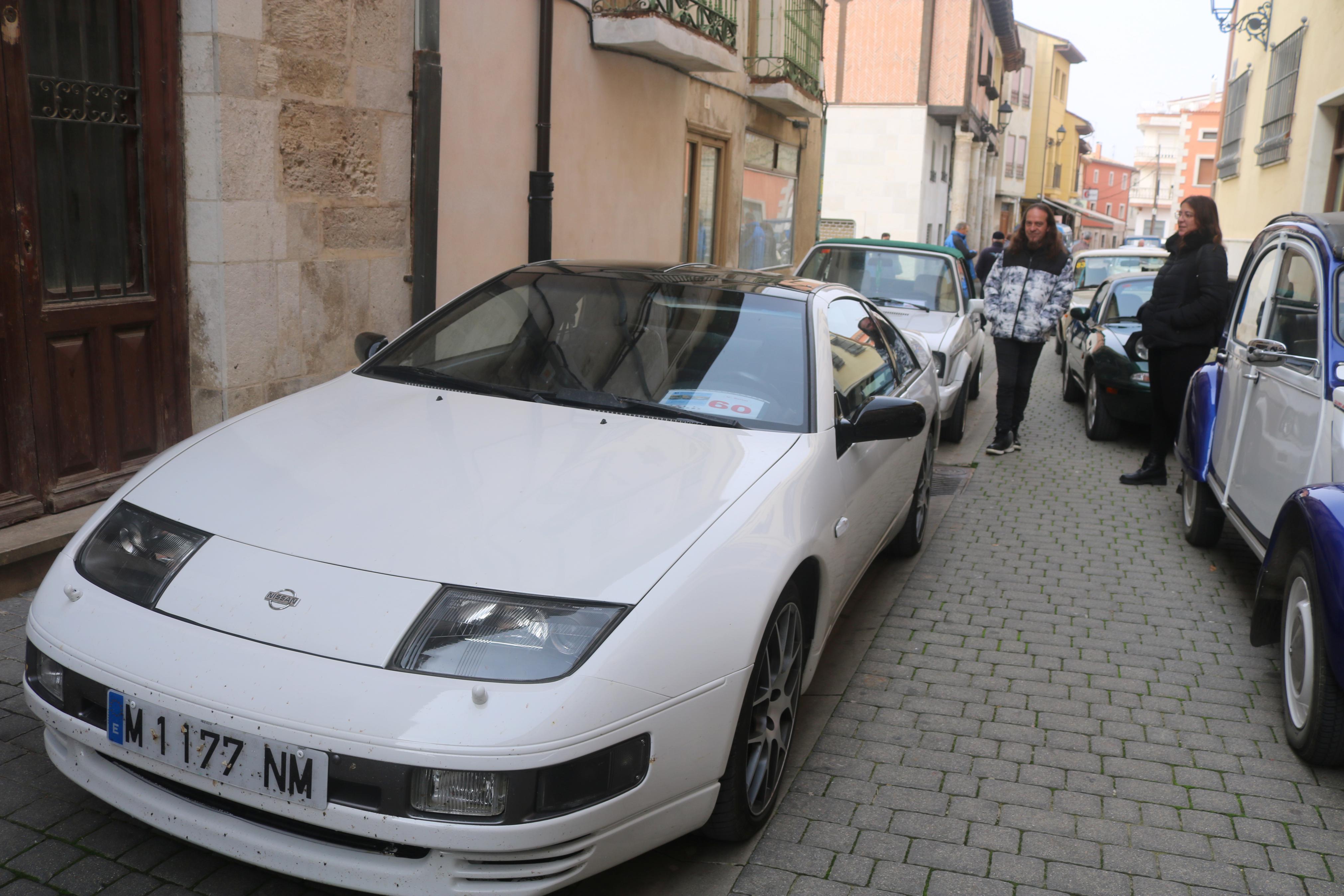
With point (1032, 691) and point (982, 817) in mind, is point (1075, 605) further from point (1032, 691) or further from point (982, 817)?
point (982, 817)

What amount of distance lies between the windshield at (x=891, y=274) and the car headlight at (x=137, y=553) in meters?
7.60

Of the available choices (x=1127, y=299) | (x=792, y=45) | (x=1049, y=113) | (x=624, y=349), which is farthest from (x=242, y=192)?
(x=1049, y=113)

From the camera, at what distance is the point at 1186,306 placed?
739 cm

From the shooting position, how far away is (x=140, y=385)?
18.0ft

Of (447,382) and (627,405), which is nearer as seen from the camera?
(627,405)

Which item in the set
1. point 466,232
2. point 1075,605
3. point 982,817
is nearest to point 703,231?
point 466,232

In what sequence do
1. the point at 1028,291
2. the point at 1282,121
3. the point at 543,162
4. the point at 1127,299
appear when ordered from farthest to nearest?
the point at 1282,121 < the point at 1127,299 < the point at 543,162 < the point at 1028,291

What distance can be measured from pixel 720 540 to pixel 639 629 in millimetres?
423

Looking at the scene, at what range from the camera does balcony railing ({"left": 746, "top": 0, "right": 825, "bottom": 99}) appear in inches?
577

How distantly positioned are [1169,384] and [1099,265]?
297 inches

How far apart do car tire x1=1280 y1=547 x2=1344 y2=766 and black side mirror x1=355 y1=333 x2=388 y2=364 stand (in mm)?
3362

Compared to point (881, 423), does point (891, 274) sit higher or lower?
higher

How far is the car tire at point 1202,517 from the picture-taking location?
610 centimetres

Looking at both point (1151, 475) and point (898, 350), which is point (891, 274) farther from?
point (898, 350)
